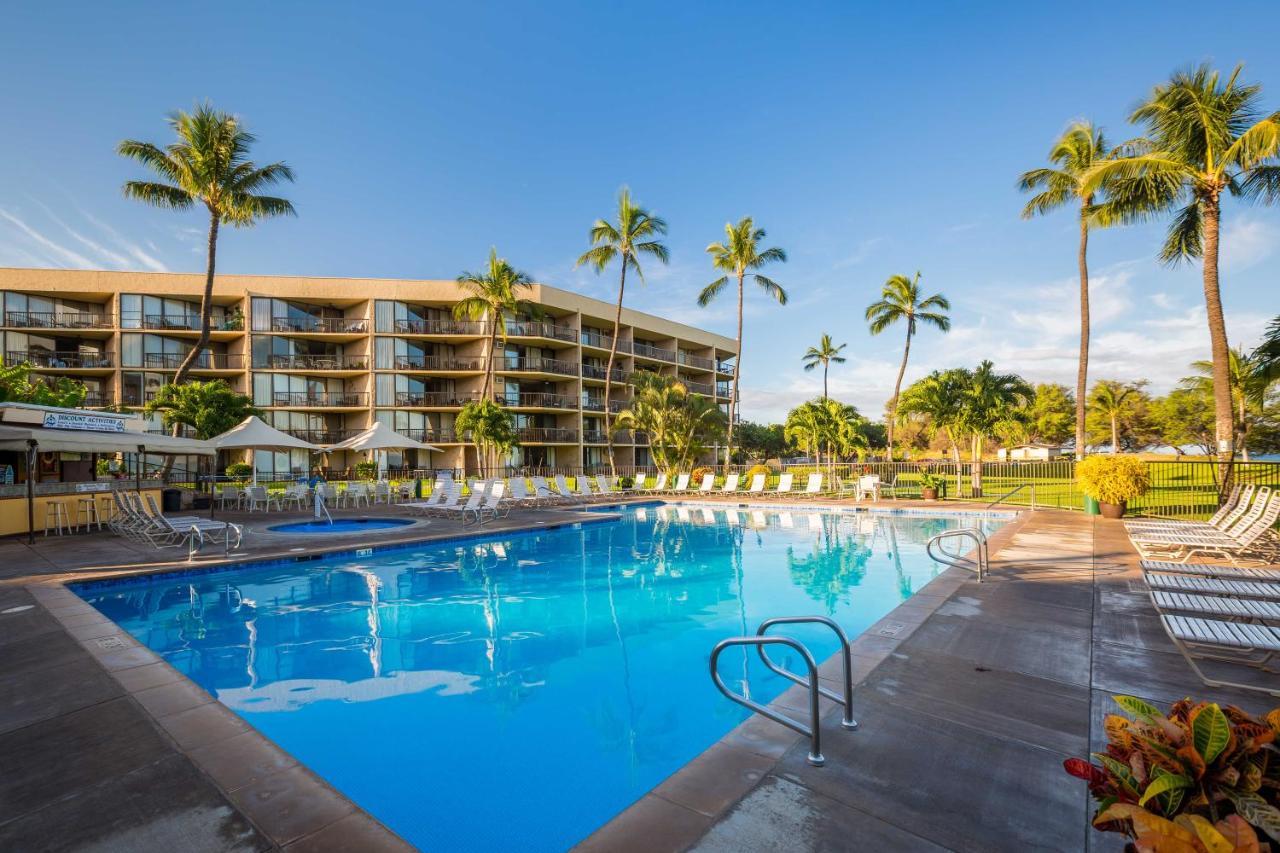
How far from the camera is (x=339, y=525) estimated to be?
15195 millimetres

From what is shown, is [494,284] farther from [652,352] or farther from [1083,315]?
[1083,315]

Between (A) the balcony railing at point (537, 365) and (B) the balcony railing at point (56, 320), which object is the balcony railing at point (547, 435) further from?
(B) the balcony railing at point (56, 320)

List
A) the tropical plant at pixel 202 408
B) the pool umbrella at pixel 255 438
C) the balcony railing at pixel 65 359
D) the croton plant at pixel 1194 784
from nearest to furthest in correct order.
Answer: the croton plant at pixel 1194 784
the pool umbrella at pixel 255 438
the tropical plant at pixel 202 408
the balcony railing at pixel 65 359

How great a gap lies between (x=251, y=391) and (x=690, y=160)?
27.6m

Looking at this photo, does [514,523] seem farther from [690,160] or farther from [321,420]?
[321,420]

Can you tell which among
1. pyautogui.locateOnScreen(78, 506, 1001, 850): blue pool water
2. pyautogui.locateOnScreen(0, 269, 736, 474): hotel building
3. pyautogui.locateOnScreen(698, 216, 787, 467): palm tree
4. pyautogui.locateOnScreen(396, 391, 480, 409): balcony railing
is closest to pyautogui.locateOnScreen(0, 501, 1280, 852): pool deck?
pyautogui.locateOnScreen(78, 506, 1001, 850): blue pool water

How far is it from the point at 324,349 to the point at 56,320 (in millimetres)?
13469

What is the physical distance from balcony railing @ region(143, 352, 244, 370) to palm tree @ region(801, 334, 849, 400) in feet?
131

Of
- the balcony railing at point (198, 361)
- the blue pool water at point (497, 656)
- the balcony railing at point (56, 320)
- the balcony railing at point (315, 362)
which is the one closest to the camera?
the blue pool water at point (497, 656)

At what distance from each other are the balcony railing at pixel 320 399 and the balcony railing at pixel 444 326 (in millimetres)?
4794

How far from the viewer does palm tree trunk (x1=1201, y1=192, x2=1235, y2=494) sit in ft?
39.4

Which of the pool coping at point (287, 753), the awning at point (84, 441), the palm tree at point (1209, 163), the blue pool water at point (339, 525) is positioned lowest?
the blue pool water at point (339, 525)

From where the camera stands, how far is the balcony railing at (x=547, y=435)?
34844 millimetres

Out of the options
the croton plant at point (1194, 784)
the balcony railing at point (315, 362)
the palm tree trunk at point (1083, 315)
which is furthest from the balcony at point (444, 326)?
the croton plant at point (1194, 784)
